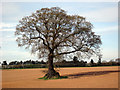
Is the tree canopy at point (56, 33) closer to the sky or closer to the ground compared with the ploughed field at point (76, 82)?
closer to the sky

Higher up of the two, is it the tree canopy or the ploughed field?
the tree canopy

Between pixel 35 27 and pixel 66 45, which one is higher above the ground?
pixel 35 27

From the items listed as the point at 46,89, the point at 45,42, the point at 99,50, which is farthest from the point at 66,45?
the point at 46,89

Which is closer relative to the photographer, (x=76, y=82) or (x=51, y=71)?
(x=76, y=82)

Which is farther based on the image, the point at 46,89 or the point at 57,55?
the point at 57,55

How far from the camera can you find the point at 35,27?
29656 millimetres

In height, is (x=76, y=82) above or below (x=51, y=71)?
below

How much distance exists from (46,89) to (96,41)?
48.8 ft

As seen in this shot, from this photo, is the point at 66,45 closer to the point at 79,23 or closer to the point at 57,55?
the point at 57,55

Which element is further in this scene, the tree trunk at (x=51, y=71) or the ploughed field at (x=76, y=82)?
the tree trunk at (x=51, y=71)

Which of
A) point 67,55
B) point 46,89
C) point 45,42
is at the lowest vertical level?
point 46,89

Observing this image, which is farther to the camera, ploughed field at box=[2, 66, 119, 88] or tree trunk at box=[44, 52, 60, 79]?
tree trunk at box=[44, 52, 60, 79]

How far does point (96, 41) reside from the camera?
1205 inches

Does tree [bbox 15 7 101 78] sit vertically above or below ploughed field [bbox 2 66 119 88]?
above
